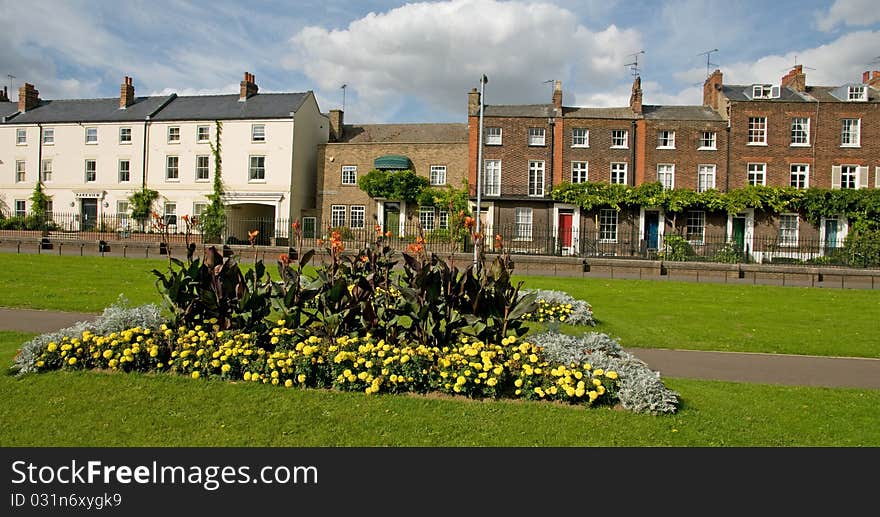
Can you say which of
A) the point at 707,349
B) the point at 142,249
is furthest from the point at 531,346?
the point at 142,249

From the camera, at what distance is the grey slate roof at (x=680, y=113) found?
114 feet

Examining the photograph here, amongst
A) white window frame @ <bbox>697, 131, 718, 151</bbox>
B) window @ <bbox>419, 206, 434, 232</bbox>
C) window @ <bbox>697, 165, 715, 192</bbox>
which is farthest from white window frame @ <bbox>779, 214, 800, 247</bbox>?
window @ <bbox>419, 206, 434, 232</bbox>

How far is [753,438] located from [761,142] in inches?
1328

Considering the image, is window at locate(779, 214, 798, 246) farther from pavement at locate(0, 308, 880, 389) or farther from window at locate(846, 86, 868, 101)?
pavement at locate(0, 308, 880, 389)

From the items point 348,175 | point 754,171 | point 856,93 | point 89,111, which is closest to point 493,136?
point 348,175

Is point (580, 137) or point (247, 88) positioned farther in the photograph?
point (247, 88)

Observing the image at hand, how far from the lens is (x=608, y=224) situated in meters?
34.7

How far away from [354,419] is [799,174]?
119 ft

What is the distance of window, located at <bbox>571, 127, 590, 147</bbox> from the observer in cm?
3494

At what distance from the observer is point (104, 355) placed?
237 inches

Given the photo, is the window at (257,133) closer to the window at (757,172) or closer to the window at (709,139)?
the window at (709,139)

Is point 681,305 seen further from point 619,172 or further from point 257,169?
point 257,169

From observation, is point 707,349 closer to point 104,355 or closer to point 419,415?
point 419,415

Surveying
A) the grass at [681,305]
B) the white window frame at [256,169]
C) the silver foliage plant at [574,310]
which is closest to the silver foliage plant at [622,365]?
the grass at [681,305]
